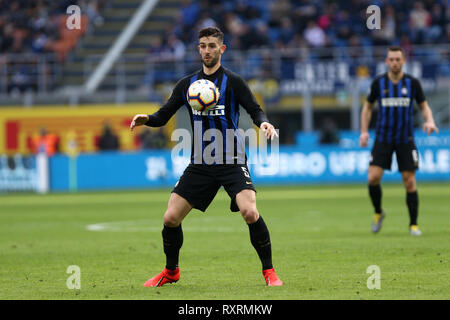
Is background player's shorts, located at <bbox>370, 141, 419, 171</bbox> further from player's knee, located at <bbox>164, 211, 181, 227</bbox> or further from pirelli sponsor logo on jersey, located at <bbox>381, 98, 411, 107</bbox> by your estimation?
player's knee, located at <bbox>164, 211, 181, 227</bbox>

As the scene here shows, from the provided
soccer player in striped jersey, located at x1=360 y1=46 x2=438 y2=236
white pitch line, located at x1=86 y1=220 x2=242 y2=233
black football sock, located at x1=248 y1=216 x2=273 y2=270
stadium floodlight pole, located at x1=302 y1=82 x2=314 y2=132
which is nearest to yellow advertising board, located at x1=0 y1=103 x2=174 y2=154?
stadium floodlight pole, located at x1=302 y1=82 x2=314 y2=132

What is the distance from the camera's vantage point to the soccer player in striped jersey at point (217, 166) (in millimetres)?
8070

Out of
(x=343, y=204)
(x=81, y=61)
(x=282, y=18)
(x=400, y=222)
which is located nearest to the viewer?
(x=400, y=222)

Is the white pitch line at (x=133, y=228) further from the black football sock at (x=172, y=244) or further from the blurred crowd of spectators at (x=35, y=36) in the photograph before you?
the blurred crowd of spectators at (x=35, y=36)

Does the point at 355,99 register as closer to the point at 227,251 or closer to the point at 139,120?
the point at 227,251

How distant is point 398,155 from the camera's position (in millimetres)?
12914

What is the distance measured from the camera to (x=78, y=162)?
1093 inches

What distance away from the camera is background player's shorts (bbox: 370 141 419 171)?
502 inches

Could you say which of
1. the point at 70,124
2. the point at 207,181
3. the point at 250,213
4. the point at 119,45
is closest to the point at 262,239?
the point at 250,213

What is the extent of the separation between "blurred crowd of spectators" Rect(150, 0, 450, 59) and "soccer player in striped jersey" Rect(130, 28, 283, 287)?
23.2 metres

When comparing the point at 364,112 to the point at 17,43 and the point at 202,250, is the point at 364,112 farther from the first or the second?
the point at 17,43
